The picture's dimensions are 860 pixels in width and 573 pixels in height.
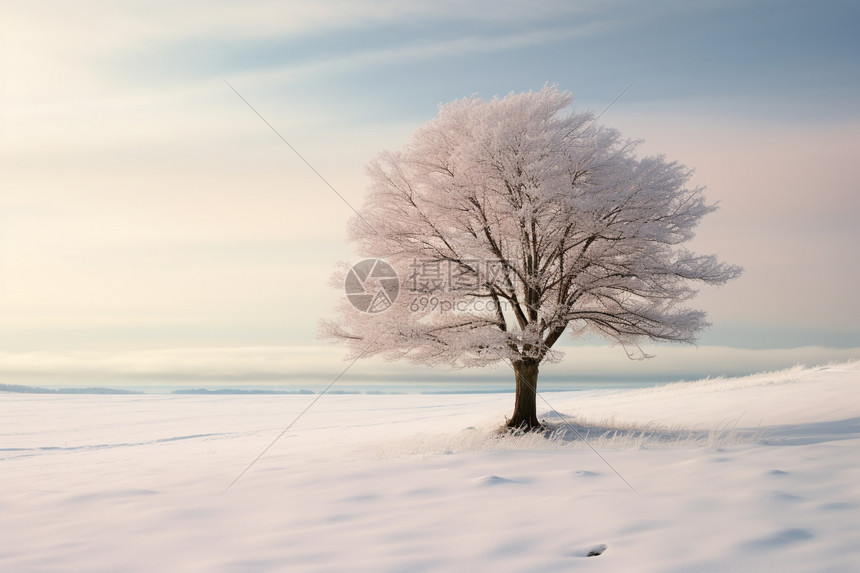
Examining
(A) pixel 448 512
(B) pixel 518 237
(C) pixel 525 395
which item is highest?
(B) pixel 518 237

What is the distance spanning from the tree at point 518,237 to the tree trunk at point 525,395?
0.04 meters

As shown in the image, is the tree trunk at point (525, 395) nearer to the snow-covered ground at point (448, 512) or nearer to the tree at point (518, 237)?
the tree at point (518, 237)

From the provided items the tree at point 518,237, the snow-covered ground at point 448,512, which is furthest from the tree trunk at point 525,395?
the snow-covered ground at point 448,512

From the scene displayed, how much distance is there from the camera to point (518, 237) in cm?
1738

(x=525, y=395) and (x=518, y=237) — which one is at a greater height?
(x=518, y=237)

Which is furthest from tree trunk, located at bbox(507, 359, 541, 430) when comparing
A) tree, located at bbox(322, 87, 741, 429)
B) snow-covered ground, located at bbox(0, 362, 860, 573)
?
snow-covered ground, located at bbox(0, 362, 860, 573)

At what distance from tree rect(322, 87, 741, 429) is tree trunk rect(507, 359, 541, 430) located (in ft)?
0.12

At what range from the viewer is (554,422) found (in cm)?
2025

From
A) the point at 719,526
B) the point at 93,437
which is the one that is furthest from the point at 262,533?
the point at 93,437

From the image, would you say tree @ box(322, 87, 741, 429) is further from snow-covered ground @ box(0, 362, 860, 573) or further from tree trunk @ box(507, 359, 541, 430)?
snow-covered ground @ box(0, 362, 860, 573)

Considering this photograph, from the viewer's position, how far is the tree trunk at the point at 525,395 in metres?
17.9

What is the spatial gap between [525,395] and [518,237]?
464 cm

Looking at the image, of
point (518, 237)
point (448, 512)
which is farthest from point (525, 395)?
point (448, 512)

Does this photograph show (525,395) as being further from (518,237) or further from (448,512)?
(448,512)
